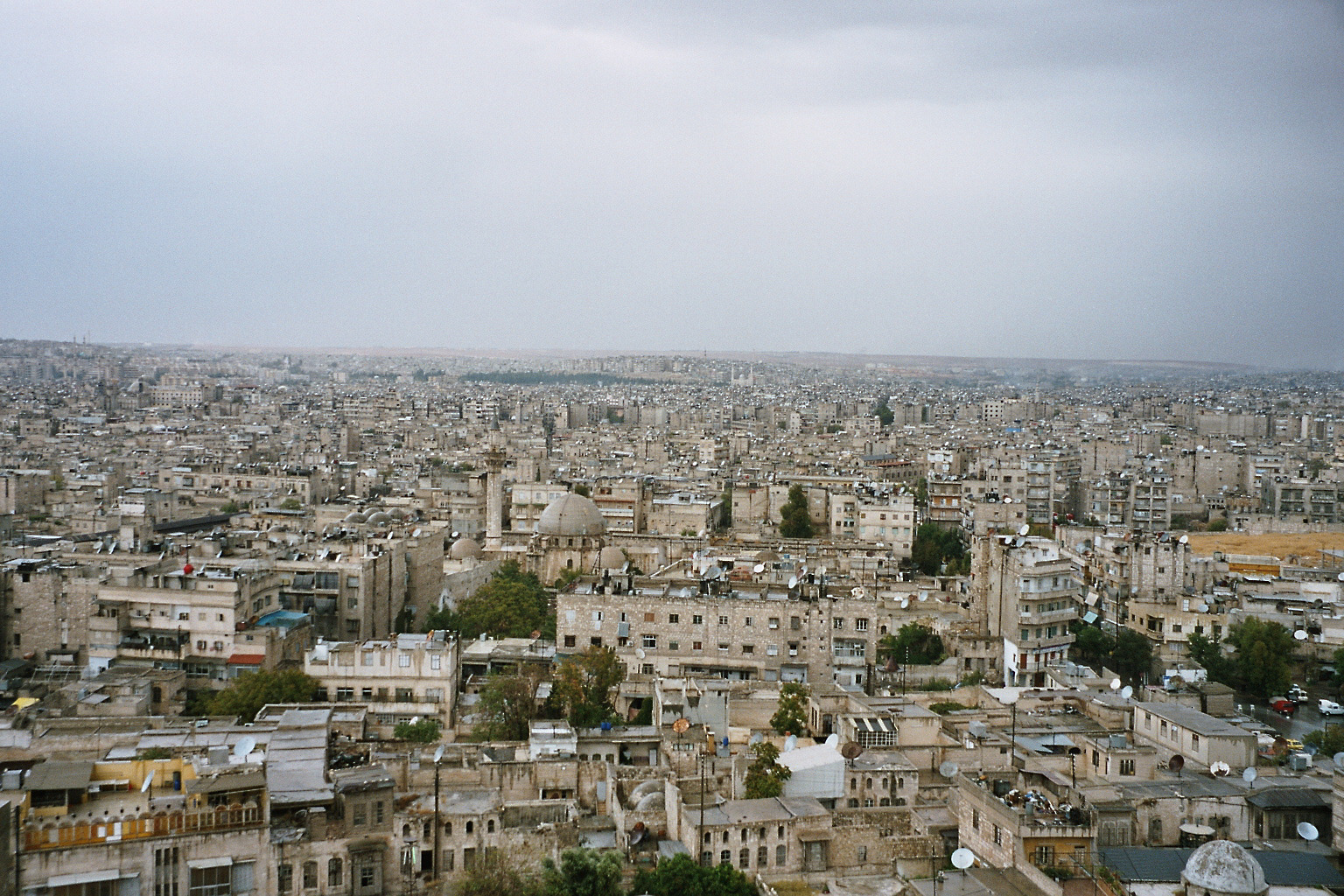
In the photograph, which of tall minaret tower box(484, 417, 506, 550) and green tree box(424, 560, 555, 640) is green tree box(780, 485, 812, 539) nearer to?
tall minaret tower box(484, 417, 506, 550)

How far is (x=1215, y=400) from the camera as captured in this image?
84875mm

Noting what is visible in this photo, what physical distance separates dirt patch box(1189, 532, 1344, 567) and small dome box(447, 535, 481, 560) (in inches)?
568

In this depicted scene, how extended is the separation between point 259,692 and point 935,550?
17707mm

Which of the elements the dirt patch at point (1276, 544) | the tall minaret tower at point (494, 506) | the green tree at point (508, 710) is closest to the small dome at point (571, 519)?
the tall minaret tower at point (494, 506)

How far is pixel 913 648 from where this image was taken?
17766 mm

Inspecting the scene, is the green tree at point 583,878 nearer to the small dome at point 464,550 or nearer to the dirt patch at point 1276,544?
the small dome at point 464,550

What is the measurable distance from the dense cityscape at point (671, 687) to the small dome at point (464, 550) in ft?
0.90

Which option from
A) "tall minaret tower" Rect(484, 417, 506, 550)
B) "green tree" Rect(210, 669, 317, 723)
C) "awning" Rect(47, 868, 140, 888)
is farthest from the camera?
"tall minaret tower" Rect(484, 417, 506, 550)

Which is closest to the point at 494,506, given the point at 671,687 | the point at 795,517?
the point at 795,517

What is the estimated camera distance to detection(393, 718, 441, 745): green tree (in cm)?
1295

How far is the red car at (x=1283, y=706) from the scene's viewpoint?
52.2 feet

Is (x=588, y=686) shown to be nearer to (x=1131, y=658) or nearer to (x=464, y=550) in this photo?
(x=1131, y=658)

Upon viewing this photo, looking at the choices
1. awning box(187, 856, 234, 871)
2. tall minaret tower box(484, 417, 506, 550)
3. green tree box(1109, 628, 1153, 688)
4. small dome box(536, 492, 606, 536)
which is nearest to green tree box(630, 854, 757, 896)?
awning box(187, 856, 234, 871)

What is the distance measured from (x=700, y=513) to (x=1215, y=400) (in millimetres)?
65136
